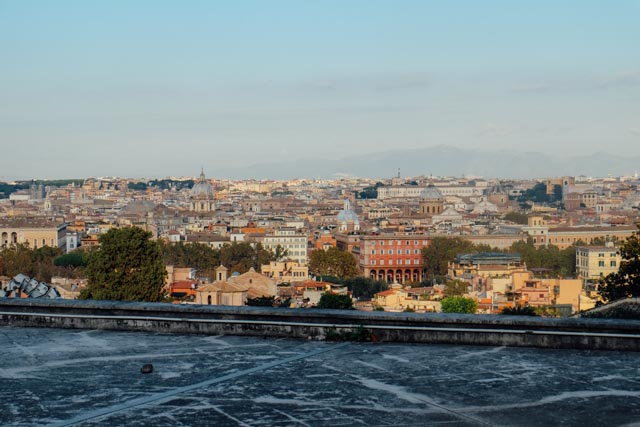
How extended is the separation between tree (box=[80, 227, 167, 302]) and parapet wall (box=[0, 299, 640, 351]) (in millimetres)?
12744

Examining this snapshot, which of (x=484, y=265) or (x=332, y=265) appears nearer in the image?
(x=484, y=265)

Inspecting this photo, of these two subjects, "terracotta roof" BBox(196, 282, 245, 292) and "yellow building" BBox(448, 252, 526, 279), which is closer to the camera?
"terracotta roof" BBox(196, 282, 245, 292)

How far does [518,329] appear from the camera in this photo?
5668mm

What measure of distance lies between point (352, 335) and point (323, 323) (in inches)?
9.5

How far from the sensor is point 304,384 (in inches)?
185

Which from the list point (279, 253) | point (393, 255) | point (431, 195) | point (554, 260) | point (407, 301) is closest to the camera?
point (407, 301)

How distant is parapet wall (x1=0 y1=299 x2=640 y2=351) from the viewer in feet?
18.1

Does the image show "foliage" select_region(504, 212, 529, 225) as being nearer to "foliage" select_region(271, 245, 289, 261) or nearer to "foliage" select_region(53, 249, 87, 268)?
"foliage" select_region(271, 245, 289, 261)

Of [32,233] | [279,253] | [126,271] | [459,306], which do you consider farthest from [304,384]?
[32,233]

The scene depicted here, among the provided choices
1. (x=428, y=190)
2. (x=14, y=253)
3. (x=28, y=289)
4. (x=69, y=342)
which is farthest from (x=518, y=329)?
(x=428, y=190)

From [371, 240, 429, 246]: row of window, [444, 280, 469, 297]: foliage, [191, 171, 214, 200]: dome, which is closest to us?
[444, 280, 469, 297]: foliage

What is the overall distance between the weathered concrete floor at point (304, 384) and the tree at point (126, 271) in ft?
44.8

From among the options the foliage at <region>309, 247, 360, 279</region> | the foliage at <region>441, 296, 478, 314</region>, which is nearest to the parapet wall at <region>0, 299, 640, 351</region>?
the foliage at <region>441, 296, 478, 314</region>

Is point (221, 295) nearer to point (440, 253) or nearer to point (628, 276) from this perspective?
point (628, 276)
